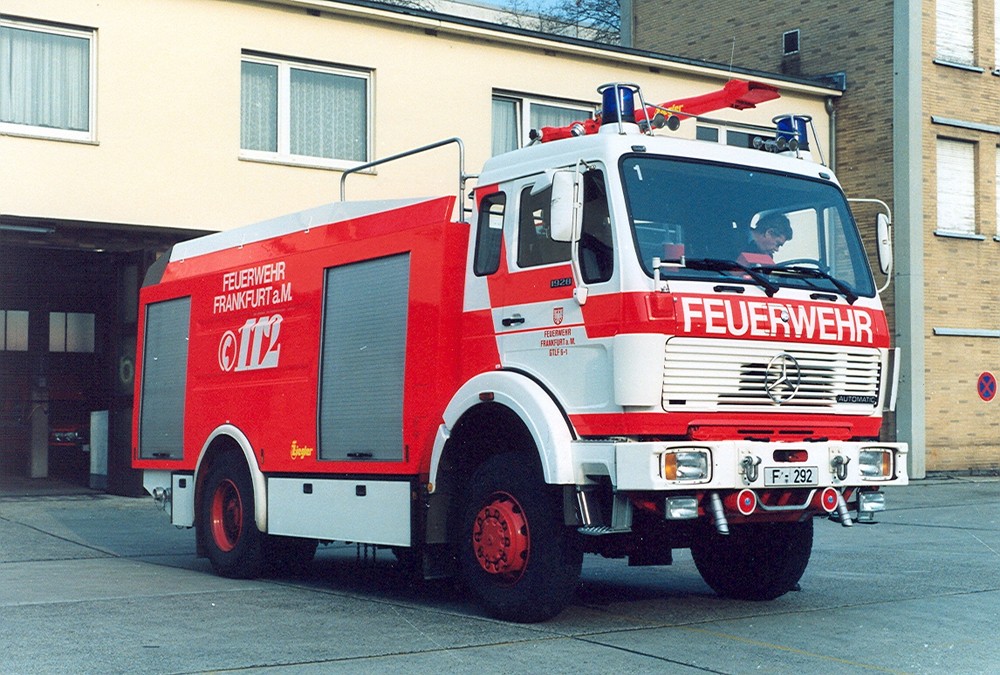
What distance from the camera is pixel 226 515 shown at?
37.7 ft

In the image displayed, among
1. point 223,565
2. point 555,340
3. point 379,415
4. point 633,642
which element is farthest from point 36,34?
point 633,642

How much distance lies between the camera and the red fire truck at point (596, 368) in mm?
7832

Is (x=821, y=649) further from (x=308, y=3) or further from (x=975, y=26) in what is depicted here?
(x=975, y=26)

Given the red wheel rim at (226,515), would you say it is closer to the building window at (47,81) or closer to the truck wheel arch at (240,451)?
the truck wheel arch at (240,451)

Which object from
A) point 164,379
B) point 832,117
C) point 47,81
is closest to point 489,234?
point 164,379

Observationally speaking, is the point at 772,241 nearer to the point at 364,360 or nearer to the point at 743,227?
the point at 743,227

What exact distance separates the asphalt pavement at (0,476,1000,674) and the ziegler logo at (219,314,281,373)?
1737 mm

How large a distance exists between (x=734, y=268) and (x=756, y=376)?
648 millimetres

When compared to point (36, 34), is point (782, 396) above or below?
below

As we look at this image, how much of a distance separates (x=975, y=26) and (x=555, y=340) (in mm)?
19845

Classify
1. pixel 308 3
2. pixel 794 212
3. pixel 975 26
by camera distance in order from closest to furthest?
pixel 794 212
pixel 308 3
pixel 975 26

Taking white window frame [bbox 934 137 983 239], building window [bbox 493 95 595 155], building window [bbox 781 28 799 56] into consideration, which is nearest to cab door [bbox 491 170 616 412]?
building window [bbox 493 95 595 155]

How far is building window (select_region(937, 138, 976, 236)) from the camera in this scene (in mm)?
24672

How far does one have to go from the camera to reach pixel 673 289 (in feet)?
25.6
